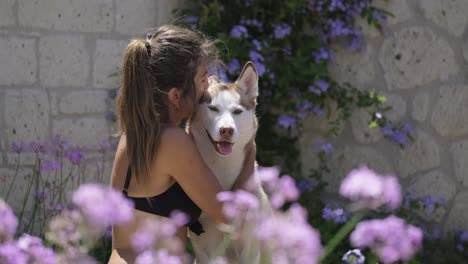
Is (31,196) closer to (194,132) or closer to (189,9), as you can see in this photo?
(189,9)

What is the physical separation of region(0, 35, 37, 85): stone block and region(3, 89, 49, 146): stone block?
8 cm

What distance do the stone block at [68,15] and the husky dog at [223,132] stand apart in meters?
2.01

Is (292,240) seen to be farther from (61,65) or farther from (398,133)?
(398,133)

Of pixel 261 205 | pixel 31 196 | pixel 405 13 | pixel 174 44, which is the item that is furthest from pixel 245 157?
pixel 405 13

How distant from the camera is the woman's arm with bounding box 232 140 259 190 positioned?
9.67 ft

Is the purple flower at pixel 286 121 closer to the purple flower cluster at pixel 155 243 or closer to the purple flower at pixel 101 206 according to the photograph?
the purple flower cluster at pixel 155 243

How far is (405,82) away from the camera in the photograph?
5156 millimetres

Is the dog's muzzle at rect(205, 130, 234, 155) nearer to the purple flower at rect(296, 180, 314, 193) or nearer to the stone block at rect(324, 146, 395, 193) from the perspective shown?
the purple flower at rect(296, 180, 314, 193)

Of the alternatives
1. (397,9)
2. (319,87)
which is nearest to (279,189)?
(319,87)

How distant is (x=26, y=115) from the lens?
4.75 meters

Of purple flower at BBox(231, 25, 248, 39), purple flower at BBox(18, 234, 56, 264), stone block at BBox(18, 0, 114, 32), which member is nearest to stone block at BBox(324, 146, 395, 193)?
purple flower at BBox(231, 25, 248, 39)

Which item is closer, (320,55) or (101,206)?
(101,206)

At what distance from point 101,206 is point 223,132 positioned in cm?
167

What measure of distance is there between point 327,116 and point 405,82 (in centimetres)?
60
